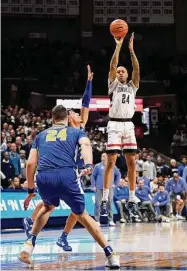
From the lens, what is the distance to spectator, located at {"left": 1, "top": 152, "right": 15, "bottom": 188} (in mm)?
18062

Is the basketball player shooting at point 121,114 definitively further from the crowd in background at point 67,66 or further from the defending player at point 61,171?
the crowd in background at point 67,66

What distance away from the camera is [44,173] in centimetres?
793

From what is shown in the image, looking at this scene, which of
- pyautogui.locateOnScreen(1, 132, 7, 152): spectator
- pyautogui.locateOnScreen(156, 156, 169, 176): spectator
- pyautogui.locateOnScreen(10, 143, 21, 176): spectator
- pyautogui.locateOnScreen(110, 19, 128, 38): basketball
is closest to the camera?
pyautogui.locateOnScreen(110, 19, 128, 38): basketball

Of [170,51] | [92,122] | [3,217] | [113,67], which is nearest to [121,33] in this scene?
[113,67]

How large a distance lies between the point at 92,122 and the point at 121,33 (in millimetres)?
23162

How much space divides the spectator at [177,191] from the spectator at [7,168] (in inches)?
233

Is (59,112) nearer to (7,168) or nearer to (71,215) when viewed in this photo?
(71,215)

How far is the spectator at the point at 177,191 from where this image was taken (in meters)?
21.3

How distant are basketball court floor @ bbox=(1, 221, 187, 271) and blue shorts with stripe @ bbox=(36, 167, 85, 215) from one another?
82cm

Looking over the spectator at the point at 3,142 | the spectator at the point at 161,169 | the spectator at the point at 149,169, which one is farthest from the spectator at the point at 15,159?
the spectator at the point at 161,169

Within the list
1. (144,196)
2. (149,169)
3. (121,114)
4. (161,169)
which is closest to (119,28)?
(121,114)

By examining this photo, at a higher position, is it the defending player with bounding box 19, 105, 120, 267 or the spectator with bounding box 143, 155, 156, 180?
the defending player with bounding box 19, 105, 120, 267

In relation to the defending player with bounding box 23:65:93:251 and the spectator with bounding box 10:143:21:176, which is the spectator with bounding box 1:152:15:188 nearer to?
the spectator with bounding box 10:143:21:176

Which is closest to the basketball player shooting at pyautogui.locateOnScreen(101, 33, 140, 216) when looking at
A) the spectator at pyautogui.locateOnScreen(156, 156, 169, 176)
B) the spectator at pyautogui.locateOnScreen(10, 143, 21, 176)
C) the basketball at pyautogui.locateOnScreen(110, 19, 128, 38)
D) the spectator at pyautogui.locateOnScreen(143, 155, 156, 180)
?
the basketball at pyautogui.locateOnScreen(110, 19, 128, 38)
